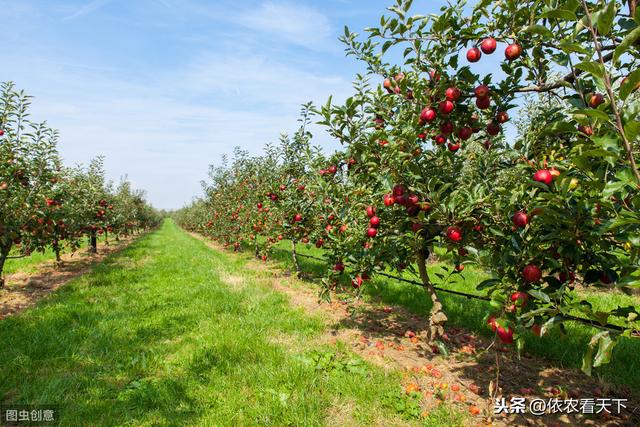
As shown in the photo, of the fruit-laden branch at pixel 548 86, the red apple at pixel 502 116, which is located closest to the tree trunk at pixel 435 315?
the red apple at pixel 502 116

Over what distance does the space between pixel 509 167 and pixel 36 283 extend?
Answer: 400 inches

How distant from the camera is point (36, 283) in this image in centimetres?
853

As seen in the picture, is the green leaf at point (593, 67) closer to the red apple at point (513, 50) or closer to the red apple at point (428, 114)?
the red apple at point (513, 50)

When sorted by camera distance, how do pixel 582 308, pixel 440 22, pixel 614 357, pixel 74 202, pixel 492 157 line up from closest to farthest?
pixel 582 308 < pixel 440 22 < pixel 492 157 < pixel 614 357 < pixel 74 202

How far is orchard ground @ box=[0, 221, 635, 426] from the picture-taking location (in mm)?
3178

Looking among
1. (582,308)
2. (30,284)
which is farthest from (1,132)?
(582,308)

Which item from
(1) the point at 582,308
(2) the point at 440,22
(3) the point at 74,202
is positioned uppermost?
(2) the point at 440,22

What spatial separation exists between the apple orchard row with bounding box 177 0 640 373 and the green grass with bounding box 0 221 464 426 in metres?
1.17

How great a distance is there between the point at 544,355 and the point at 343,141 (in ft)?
11.9

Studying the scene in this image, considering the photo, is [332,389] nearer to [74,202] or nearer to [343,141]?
[343,141]

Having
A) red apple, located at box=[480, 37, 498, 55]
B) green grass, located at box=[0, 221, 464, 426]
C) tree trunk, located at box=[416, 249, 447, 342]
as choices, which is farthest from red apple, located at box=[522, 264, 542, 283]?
tree trunk, located at box=[416, 249, 447, 342]

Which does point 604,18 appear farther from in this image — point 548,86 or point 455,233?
point 455,233

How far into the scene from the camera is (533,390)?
361 centimetres

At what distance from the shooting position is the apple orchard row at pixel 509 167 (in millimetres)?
1720
